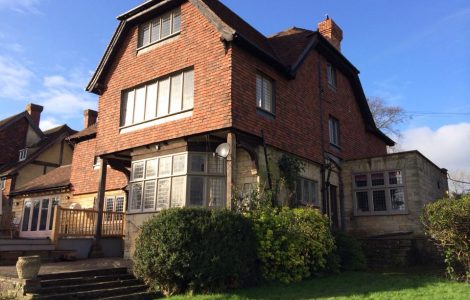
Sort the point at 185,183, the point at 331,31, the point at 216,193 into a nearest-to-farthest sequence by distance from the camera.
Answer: the point at 185,183 → the point at 216,193 → the point at 331,31

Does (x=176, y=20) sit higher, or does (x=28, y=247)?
(x=176, y=20)

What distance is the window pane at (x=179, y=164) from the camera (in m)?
14.0

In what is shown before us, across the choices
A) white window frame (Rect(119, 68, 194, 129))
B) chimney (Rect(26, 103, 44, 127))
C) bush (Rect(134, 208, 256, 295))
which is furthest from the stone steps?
chimney (Rect(26, 103, 44, 127))

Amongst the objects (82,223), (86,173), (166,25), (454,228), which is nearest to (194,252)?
(454,228)

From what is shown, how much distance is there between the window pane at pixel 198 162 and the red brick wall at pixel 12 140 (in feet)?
78.3

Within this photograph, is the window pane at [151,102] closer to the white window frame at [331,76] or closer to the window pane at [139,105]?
the window pane at [139,105]

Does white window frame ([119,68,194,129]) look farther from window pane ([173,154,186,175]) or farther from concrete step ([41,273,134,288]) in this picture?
concrete step ([41,273,134,288])

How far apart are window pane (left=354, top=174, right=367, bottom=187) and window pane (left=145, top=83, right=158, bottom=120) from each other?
31.7 feet

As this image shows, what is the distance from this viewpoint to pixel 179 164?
46.6ft

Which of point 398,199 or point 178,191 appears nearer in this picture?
point 178,191

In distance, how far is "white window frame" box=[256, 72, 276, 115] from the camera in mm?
14486

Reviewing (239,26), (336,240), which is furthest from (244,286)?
(239,26)

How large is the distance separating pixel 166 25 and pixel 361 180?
10.8 meters

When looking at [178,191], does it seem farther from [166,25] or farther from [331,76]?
[331,76]
